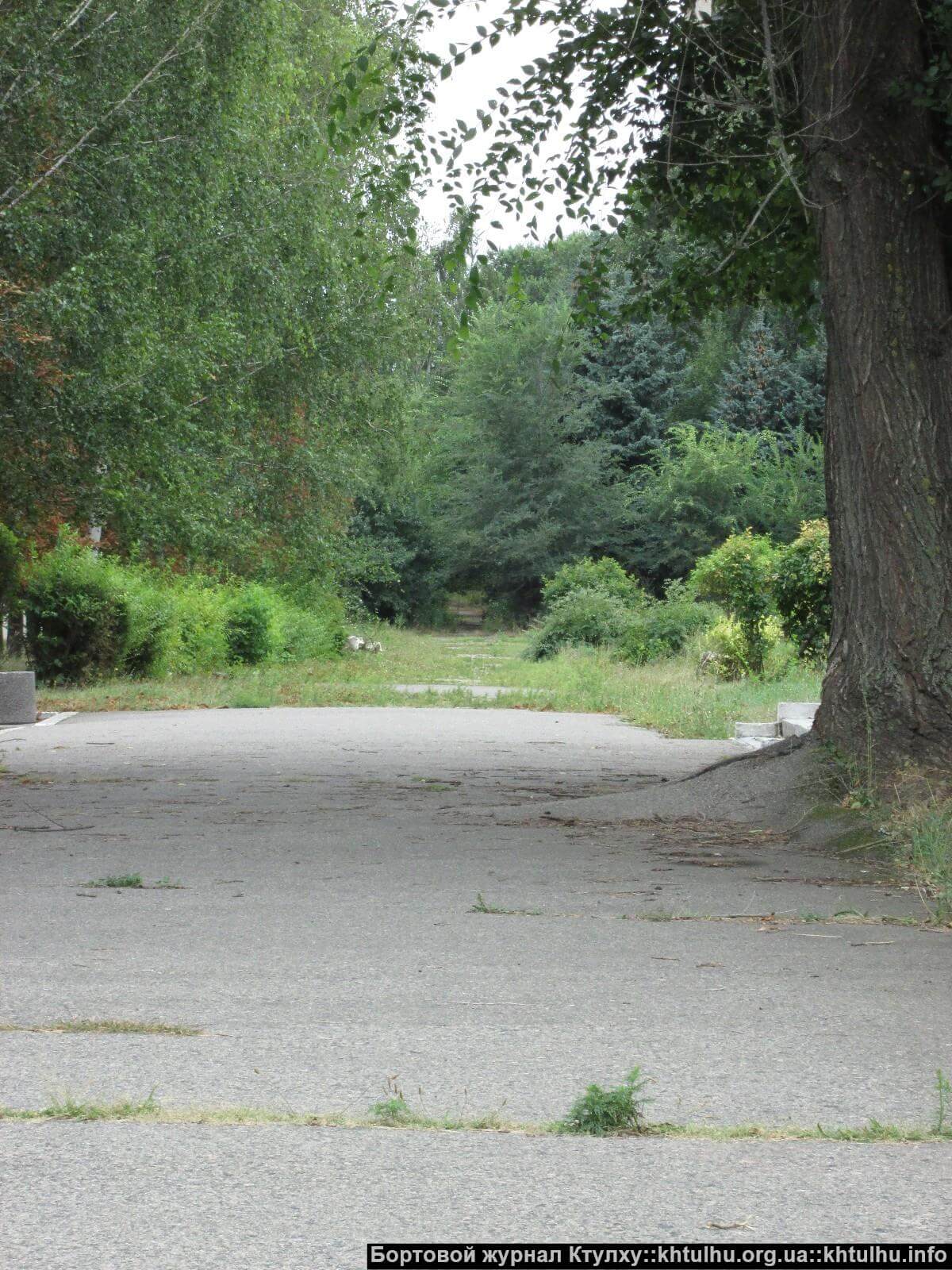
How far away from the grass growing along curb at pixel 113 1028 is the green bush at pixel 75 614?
1967cm

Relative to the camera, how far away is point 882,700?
8.87 meters

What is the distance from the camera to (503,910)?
670 centimetres

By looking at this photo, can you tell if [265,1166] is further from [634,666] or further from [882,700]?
[634,666]

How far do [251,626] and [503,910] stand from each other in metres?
22.8

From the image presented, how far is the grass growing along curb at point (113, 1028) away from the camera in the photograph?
4492 millimetres

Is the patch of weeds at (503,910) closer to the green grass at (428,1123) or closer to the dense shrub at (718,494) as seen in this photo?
the green grass at (428,1123)

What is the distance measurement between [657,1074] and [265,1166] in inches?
50.2

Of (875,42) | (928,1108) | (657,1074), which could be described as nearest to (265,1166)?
(657,1074)

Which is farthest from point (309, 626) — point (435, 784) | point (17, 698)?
point (435, 784)

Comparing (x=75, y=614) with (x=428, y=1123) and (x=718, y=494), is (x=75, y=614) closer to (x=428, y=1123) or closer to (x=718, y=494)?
(x=428, y=1123)

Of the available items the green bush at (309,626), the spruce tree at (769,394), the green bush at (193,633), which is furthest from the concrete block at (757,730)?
the spruce tree at (769,394)

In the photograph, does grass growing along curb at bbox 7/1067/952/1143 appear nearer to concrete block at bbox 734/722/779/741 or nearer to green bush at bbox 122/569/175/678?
concrete block at bbox 734/722/779/741

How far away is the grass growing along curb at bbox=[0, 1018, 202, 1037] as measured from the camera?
4.49 meters

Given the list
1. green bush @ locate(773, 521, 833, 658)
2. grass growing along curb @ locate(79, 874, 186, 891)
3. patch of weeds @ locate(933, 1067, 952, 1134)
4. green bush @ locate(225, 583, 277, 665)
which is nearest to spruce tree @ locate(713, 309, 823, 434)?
green bush @ locate(225, 583, 277, 665)
